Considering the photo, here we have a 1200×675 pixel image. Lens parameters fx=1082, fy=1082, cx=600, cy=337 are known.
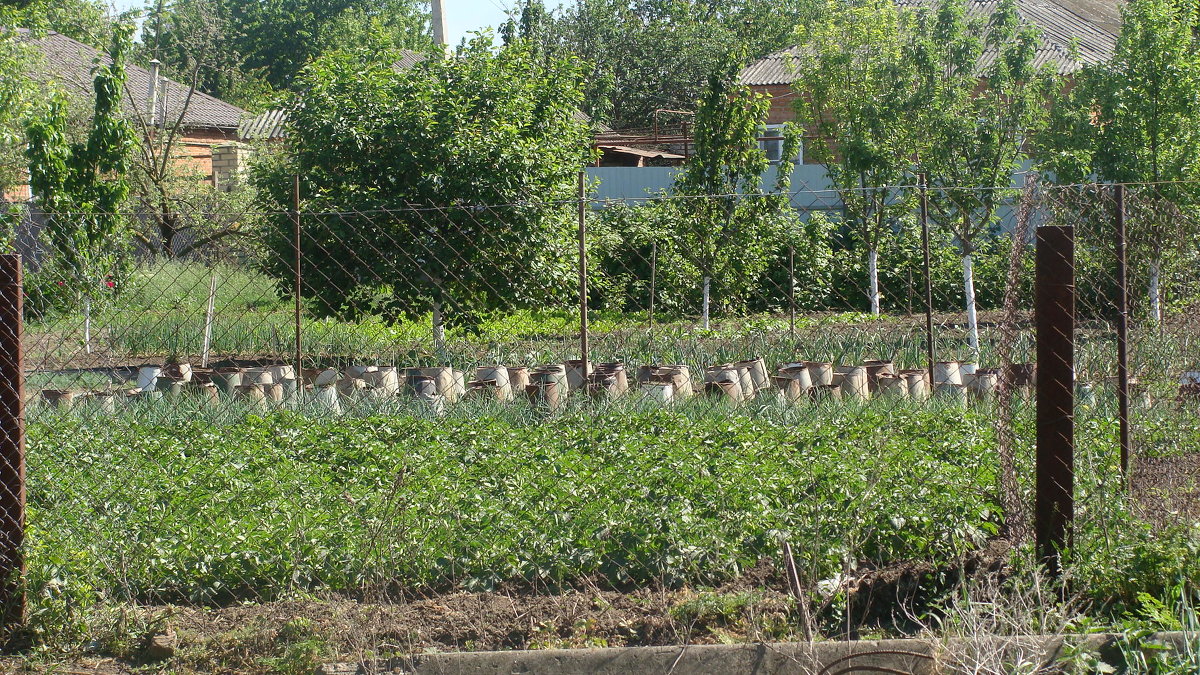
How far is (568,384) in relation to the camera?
7.28m

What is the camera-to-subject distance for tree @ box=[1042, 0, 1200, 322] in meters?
10.8

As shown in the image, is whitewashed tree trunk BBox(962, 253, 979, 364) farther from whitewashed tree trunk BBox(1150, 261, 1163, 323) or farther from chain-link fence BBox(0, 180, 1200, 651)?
whitewashed tree trunk BBox(1150, 261, 1163, 323)

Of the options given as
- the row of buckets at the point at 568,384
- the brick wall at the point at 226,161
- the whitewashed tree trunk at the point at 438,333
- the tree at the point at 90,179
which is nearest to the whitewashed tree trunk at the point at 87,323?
the tree at the point at 90,179

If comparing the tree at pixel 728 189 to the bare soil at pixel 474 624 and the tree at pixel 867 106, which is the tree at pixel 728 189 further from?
the bare soil at pixel 474 624

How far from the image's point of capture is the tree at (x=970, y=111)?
33.6 feet

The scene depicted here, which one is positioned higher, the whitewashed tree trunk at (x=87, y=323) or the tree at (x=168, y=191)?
the tree at (x=168, y=191)

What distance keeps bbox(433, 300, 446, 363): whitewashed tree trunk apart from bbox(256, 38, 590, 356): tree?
0.06ft

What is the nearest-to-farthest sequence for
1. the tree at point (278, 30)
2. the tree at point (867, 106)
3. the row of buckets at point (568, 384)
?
the row of buckets at point (568, 384) → the tree at point (867, 106) → the tree at point (278, 30)

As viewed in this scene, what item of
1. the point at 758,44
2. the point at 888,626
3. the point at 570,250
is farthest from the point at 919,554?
the point at 758,44

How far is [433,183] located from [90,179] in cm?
417

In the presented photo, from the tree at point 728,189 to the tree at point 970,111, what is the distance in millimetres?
1558

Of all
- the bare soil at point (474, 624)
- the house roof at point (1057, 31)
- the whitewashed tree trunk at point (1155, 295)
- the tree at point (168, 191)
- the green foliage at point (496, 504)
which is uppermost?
Answer: the house roof at point (1057, 31)

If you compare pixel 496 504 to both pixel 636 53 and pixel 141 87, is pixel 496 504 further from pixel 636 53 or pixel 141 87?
pixel 636 53

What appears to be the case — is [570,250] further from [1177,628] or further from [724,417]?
[1177,628]
